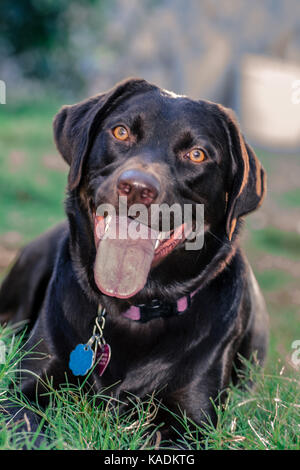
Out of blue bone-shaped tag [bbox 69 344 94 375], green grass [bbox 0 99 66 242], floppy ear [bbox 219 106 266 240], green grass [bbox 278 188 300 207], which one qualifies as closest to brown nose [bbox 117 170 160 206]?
floppy ear [bbox 219 106 266 240]

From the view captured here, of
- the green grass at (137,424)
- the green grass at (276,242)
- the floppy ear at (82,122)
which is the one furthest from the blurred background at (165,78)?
the floppy ear at (82,122)

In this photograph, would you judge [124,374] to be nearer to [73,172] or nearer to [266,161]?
[73,172]

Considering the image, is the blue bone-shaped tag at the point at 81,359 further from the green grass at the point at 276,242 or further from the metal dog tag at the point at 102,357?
the green grass at the point at 276,242

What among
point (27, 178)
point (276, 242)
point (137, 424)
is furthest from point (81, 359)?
point (27, 178)

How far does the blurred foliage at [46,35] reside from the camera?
12.4m

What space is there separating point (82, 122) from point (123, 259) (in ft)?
2.38

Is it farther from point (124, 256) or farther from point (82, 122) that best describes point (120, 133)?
point (124, 256)

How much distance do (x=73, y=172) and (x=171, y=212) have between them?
52 centimetres

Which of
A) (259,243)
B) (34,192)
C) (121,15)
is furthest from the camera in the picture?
(121,15)

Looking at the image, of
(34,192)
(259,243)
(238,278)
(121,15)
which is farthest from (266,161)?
(238,278)

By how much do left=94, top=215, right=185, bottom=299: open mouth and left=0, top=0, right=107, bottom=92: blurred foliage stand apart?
1096cm

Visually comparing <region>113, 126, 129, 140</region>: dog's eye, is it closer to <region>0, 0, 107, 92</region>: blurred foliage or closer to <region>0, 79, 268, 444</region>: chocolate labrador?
<region>0, 79, 268, 444</region>: chocolate labrador

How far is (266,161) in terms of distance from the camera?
1244cm

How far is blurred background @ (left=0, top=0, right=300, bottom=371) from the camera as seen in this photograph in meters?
8.06
